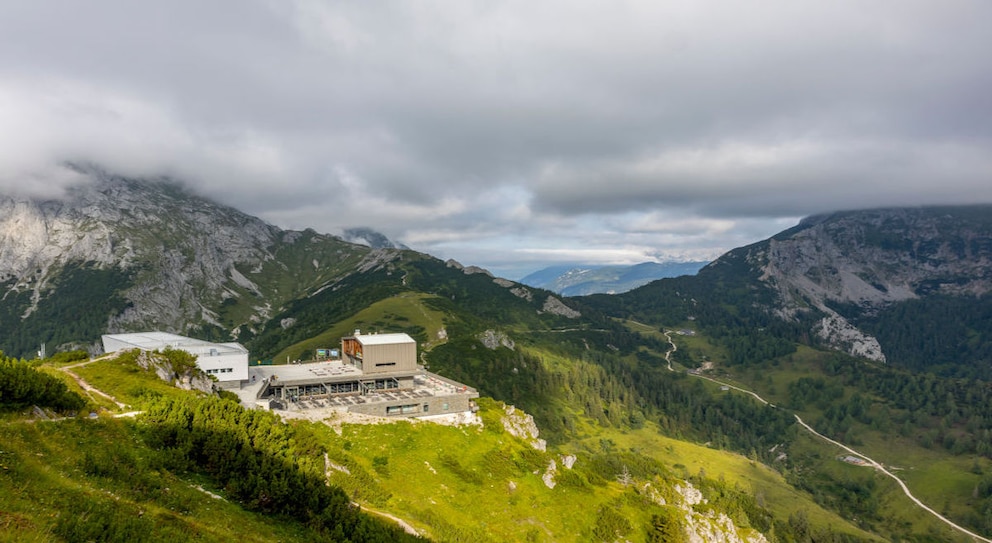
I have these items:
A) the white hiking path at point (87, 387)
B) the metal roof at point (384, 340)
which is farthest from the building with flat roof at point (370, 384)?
the white hiking path at point (87, 387)

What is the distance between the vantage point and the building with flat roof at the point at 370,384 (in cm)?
9600

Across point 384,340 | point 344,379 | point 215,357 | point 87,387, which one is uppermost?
point 87,387

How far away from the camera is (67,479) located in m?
29.2

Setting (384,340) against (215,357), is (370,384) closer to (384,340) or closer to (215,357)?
(384,340)

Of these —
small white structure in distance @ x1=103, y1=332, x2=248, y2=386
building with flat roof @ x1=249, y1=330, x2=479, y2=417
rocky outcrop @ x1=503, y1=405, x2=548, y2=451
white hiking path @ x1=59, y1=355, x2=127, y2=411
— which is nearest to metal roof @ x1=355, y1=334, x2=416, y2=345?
building with flat roof @ x1=249, y1=330, x2=479, y2=417

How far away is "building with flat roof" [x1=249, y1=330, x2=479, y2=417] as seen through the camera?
9600cm

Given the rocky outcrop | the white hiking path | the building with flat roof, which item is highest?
the white hiking path

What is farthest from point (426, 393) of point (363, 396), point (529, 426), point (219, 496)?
point (219, 496)

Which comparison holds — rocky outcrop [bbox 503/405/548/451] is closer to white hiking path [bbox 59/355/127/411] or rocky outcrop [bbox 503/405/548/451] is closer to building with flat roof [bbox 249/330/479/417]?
building with flat roof [bbox 249/330/479/417]

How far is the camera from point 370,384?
110 m

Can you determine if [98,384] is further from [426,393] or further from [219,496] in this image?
[426,393]

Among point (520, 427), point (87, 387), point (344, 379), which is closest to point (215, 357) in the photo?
point (344, 379)

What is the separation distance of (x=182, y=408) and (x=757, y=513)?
21475 cm

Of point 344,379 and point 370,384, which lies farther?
point 370,384
